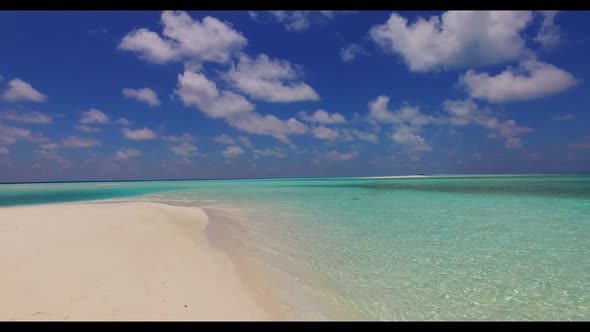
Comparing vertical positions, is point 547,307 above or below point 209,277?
below

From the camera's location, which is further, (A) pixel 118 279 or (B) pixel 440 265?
Answer: (B) pixel 440 265

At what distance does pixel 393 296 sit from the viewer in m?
4.83

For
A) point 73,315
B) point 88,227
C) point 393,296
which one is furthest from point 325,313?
point 88,227

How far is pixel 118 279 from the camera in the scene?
491cm

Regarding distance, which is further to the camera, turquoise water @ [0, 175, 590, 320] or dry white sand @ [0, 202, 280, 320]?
turquoise water @ [0, 175, 590, 320]

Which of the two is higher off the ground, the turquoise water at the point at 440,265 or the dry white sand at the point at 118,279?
the dry white sand at the point at 118,279

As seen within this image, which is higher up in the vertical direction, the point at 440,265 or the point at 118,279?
→ the point at 118,279

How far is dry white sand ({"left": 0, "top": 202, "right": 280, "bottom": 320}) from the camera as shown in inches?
151

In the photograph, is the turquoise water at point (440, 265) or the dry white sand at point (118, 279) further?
the turquoise water at point (440, 265)

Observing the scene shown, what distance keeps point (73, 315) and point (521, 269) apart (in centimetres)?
871

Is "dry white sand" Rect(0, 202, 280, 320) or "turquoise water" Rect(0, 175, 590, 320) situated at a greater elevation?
"dry white sand" Rect(0, 202, 280, 320)

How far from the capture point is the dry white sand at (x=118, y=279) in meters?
Answer: 3.84
